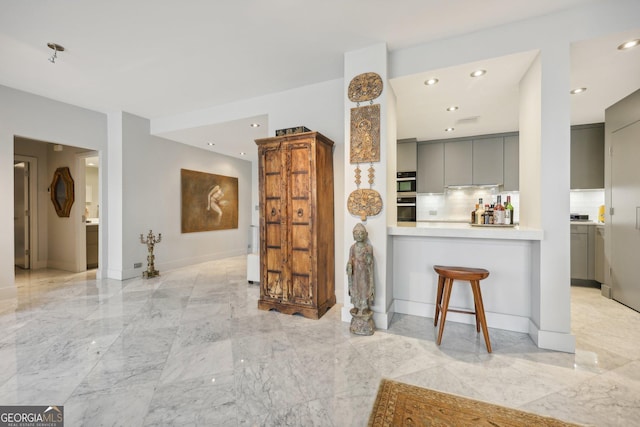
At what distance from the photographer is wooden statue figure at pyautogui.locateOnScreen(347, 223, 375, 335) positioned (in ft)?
8.34

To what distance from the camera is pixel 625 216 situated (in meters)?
3.14

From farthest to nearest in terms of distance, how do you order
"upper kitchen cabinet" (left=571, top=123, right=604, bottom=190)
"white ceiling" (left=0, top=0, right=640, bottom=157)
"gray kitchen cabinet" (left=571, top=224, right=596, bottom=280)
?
"upper kitchen cabinet" (left=571, top=123, right=604, bottom=190)
"gray kitchen cabinet" (left=571, top=224, right=596, bottom=280)
"white ceiling" (left=0, top=0, right=640, bottom=157)

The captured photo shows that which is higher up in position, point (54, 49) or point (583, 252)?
point (54, 49)

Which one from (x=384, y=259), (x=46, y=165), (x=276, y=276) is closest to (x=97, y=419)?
(x=276, y=276)

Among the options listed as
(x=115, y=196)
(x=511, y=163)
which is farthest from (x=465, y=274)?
(x=115, y=196)

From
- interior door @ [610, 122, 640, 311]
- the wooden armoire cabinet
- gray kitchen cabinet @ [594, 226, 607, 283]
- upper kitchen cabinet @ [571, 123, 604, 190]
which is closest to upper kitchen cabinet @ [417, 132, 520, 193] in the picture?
upper kitchen cabinet @ [571, 123, 604, 190]

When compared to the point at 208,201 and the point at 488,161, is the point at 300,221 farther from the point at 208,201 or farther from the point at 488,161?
the point at 488,161

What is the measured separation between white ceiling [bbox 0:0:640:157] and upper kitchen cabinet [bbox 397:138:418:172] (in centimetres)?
132

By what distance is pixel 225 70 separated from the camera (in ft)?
10.4

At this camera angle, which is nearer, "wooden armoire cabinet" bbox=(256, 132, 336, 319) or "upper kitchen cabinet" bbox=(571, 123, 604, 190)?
"wooden armoire cabinet" bbox=(256, 132, 336, 319)

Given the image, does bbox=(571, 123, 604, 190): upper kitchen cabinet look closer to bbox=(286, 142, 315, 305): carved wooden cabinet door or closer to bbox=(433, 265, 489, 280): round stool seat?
bbox=(433, 265, 489, 280): round stool seat

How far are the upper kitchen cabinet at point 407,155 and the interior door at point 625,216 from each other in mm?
2579
